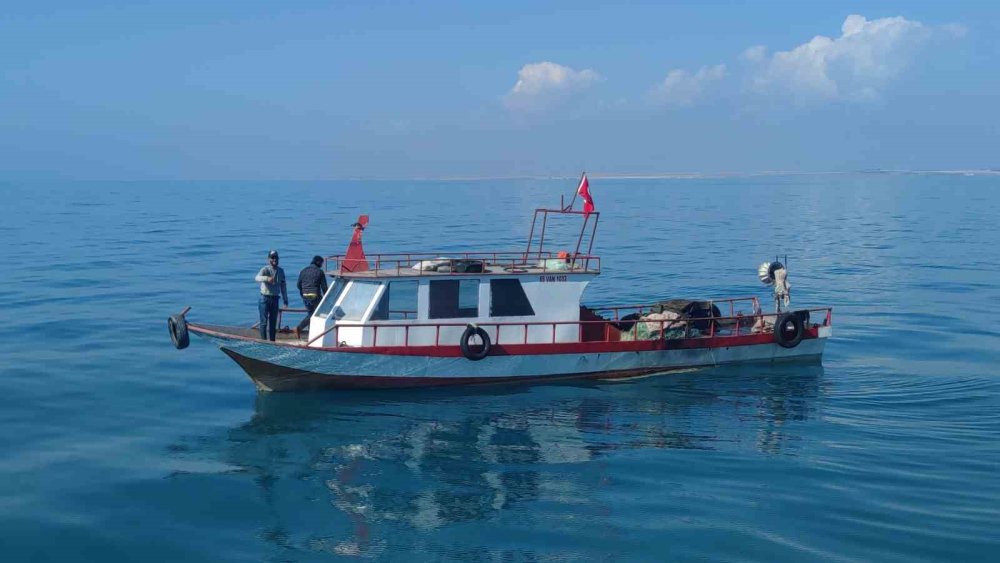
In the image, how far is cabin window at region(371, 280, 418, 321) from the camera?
18516mm

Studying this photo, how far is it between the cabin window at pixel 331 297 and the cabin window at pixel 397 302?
0.99m

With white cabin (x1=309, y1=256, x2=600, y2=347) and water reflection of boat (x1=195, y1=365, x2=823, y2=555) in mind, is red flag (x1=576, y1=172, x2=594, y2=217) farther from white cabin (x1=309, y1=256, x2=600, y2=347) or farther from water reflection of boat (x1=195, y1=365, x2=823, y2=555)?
water reflection of boat (x1=195, y1=365, x2=823, y2=555)

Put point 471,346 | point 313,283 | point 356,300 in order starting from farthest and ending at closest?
1. point 313,283
2. point 356,300
3. point 471,346

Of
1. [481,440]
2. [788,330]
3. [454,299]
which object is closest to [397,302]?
[454,299]

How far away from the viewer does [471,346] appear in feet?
60.7

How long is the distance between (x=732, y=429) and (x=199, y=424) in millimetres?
9786

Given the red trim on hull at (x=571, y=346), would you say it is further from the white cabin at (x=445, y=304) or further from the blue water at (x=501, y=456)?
the blue water at (x=501, y=456)

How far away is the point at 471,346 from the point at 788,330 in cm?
756

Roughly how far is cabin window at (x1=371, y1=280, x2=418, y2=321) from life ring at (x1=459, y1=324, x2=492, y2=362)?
46.5 inches

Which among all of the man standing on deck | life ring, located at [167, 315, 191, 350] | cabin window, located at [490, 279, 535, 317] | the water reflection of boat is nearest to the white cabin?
cabin window, located at [490, 279, 535, 317]

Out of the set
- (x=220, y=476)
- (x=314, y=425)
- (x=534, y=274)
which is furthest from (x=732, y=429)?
(x=220, y=476)

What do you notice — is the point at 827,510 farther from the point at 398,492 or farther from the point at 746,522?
the point at 398,492

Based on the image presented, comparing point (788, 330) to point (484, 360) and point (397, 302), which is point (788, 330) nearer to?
point (484, 360)

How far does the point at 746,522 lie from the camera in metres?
12.1
